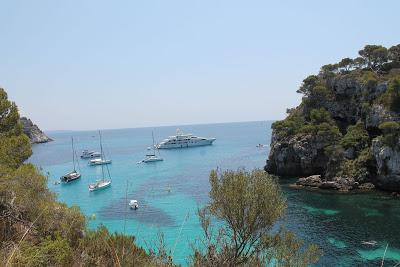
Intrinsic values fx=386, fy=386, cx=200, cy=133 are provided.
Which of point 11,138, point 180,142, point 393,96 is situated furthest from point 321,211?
point 180,142

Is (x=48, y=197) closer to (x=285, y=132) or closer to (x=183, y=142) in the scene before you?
(x=285, y=132)

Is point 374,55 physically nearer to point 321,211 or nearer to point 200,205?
point 321,211

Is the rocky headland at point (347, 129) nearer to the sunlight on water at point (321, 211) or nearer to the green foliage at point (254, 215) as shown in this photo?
the sunlight on water at point (321, 211)

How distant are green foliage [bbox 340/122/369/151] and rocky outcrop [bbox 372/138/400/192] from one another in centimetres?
567

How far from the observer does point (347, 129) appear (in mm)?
68250

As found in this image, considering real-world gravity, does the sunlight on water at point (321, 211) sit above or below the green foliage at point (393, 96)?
below

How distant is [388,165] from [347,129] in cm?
1417

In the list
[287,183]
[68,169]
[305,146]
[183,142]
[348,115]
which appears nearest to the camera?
[287,183]

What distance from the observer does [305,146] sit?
6850 cm

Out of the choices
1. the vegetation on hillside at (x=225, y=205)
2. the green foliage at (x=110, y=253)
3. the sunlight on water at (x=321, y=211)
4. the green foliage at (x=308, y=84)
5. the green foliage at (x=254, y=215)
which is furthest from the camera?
the green foliage at (x=308, y=84)

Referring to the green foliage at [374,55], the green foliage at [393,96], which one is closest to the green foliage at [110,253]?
the green foliage at [393,96]

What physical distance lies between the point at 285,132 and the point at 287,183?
42.5 feet

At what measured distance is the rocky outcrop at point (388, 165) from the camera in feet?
177

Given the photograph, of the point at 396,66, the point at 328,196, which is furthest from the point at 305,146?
the point at 396,66
